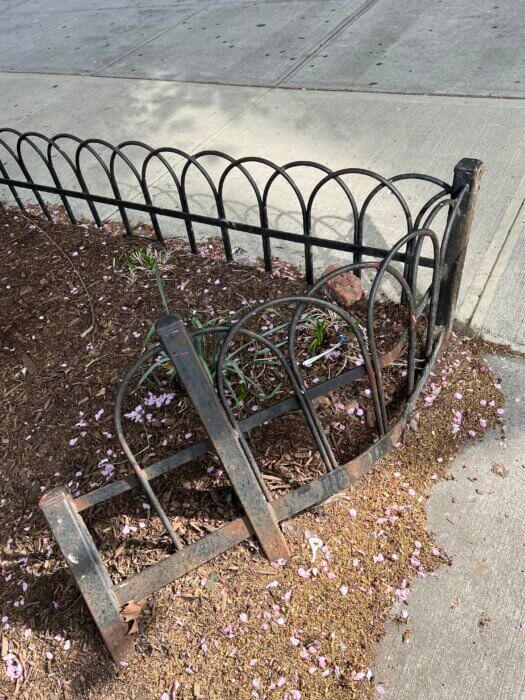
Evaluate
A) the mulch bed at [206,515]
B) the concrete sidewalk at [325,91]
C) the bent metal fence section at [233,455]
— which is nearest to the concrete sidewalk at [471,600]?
the mulch bed at [206,515]

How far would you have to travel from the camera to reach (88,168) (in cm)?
429

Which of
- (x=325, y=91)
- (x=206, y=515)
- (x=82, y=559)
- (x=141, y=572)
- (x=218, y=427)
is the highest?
(x=325, y=91)

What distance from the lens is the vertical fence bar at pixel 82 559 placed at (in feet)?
4.89

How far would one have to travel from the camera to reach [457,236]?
6.91 feet

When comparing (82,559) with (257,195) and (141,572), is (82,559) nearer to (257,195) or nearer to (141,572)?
(141,572)

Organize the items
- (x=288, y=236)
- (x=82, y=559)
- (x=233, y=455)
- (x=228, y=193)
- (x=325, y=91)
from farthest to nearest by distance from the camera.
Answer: (x=325, y=91)
(x=228, y=193)
(x=288, y=236)
(x=233, y=455)
(x=82, y=559)

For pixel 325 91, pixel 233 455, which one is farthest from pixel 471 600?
pixel 325 91

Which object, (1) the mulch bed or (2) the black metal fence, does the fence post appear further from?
(1) the mulch bed

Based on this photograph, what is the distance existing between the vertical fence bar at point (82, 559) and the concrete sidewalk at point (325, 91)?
6.27ft

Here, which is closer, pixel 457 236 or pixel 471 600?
pixel 471 600

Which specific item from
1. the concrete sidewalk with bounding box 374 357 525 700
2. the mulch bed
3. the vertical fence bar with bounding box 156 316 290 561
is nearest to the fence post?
the mulch bed

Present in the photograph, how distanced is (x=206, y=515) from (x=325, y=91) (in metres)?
3.97

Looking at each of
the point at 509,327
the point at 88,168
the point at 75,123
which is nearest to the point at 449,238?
the point at 509,327

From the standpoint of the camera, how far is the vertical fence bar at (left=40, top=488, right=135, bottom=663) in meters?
1.49
